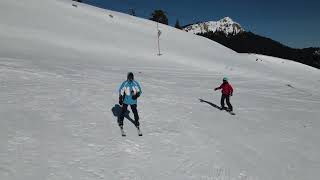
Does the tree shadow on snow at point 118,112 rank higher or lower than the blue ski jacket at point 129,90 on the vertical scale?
lower

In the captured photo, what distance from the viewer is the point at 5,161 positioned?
362 inches

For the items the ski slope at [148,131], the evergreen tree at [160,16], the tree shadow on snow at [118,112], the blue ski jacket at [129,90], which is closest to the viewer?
the ski slope at [148,131]

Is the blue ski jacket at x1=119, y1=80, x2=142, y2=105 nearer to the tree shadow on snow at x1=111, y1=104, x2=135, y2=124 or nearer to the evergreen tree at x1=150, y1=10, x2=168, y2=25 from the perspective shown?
the tree shadow on snow at x1=111, y1=104, x2=135, y2=124

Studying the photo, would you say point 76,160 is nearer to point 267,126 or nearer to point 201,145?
point 201,145

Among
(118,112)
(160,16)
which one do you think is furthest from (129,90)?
(160,16)

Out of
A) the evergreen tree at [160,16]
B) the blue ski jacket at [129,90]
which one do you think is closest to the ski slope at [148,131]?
the blue ski jacket at [129,90]

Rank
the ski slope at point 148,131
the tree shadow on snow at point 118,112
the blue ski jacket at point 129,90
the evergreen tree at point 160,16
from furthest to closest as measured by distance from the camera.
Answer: the evergreen tree at point 160,16, the tree shadow on snow at point 118,112, the blue ski jacket at point 129,90, the ski slope at point 148,131

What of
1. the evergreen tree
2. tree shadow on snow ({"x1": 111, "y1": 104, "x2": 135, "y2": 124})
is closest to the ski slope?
tree shadow on snow ({"x1": 111, "y1": 104, "x2": 135, "y2": 124})

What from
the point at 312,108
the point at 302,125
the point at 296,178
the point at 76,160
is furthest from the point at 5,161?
the point at 312,108

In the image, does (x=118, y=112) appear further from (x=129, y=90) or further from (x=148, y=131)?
(x=129, y=90)

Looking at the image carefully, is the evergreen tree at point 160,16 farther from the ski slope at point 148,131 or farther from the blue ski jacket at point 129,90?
the blue ski jacket at point 129,90

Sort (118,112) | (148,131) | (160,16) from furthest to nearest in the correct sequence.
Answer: (160,16) → (118,112) → (148,131)

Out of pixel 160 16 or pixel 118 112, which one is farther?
pixel 160 16

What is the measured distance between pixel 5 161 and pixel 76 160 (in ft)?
5.89
